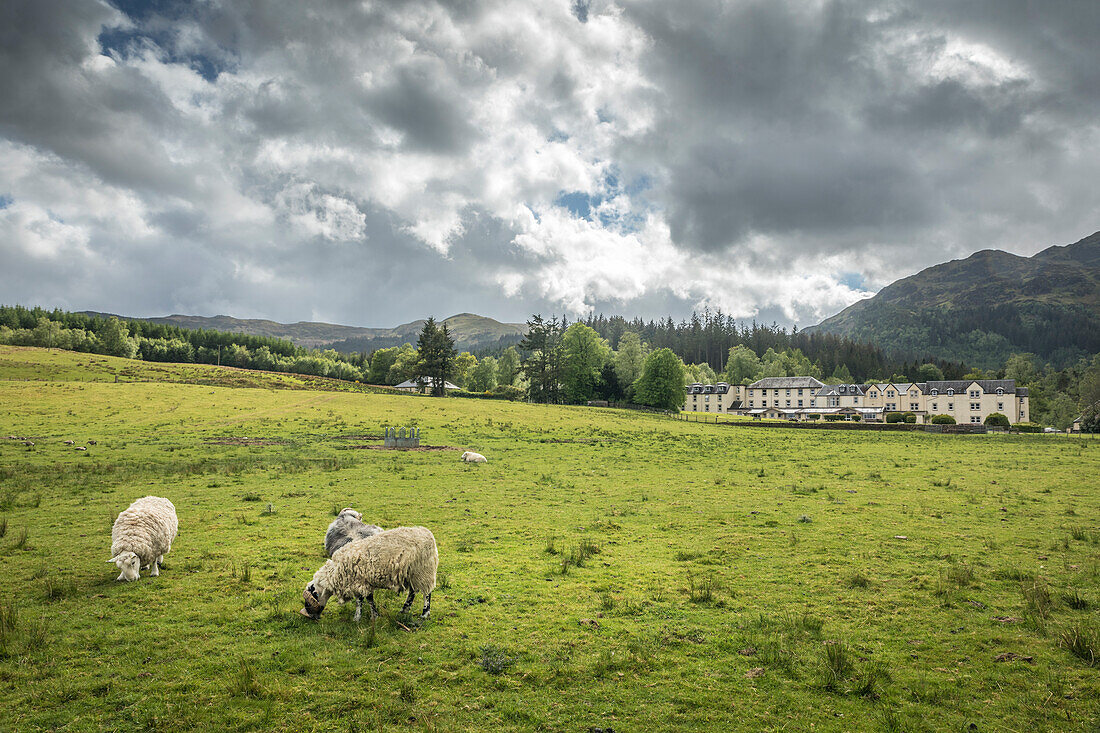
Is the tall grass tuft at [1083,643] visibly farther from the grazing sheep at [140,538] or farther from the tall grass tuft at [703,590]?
the grazing sheep at [140,538]

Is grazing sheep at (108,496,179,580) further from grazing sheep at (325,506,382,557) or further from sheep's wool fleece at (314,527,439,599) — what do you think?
sheep's wool fleece at (314,527,439,599)

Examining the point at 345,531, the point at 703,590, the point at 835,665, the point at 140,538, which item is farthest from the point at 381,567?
the point at 835,665

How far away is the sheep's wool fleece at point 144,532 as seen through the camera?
37.6 feet

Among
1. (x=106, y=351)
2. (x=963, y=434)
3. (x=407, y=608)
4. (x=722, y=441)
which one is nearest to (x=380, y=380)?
(x=106, y=351)

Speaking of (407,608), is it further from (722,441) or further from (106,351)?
(106,351)

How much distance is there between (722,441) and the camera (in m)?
51.5

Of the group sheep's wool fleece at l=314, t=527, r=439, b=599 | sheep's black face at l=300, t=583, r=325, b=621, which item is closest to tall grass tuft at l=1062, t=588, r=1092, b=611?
sheep's wool fleece at l=314, t=527, r=439, b=599

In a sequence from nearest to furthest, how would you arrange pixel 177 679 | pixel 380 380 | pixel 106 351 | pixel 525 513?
pixel 177 679 < pixel 525 513 < pixel 106 351 < pixel 380 380

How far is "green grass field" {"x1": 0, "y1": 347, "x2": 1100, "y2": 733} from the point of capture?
22.5ft

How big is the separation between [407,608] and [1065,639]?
11629 millimetres

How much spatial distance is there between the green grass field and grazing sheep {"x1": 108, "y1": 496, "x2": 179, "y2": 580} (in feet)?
1.79

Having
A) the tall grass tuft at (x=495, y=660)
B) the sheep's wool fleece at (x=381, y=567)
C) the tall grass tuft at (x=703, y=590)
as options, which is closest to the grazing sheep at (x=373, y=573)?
the sheep's wool fleece at (x=381, y=567)

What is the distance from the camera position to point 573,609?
33.4 feet

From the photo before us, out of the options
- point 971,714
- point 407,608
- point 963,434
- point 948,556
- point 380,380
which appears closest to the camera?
point 971,714
